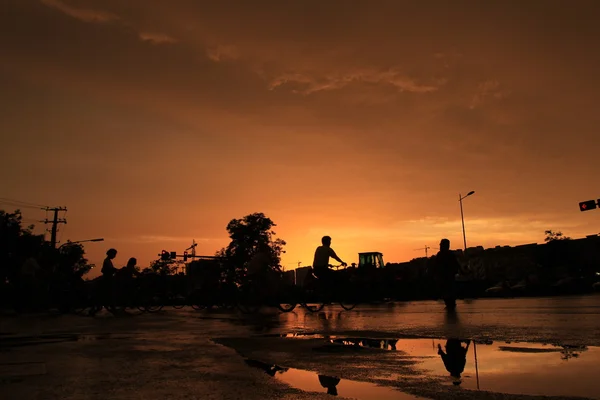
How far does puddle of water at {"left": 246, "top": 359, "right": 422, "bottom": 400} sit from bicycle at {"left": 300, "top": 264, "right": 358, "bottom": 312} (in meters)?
11.1

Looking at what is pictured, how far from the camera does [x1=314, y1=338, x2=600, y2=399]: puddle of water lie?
346 centimetres

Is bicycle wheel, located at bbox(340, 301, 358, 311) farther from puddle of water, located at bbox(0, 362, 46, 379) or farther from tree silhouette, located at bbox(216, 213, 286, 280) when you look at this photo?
tree silhouette, located at bbox(216, 213, 286, 280)

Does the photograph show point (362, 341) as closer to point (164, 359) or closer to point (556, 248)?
point (164, 359)

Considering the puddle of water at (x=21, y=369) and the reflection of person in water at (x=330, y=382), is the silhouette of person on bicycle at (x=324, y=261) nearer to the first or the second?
the puddle of water at (x=21, y=369)

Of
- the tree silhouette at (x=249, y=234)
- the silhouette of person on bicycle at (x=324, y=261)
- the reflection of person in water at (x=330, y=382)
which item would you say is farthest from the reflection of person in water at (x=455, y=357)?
the tree silhouette at (x=249, y=234)

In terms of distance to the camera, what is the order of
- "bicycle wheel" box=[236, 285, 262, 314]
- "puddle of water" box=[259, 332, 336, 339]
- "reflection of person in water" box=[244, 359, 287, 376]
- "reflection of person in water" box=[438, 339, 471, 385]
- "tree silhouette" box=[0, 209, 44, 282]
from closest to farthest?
"reflection of person in water" box=[438, 339, 471, 385], "reflection of person in water" box=[244, 359, 287, 376], "puddle of water" box=[259, 332, 336, 339], "bicycle wheel" box=[236, 285, 262, 314], "tree silhouette" box=[0, 209, 44, 282]

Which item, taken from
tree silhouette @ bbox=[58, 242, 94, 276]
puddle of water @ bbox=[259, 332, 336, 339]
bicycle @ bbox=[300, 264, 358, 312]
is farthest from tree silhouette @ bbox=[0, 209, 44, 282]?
puddle of water @ bbox=[259, 332, 336, 339]

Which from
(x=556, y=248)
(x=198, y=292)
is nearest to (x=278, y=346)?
(x=198, y=292)

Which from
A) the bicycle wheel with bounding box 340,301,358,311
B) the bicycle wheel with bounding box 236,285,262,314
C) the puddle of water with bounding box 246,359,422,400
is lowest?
the puddle of water with bounding box 246,359,422,400

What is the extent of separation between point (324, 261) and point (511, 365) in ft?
35.9

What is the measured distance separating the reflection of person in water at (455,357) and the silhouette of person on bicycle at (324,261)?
29.4 ft

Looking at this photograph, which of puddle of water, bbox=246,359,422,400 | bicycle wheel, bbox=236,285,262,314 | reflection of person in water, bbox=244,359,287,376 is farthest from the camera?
bicycle wheel, bbox=236,285,262,314

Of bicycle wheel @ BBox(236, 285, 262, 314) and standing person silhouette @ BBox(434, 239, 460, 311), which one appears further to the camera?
bicycle wheel @ BBox(236, 285, 262, 314)

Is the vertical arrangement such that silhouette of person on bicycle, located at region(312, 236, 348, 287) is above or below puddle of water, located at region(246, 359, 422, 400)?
above
